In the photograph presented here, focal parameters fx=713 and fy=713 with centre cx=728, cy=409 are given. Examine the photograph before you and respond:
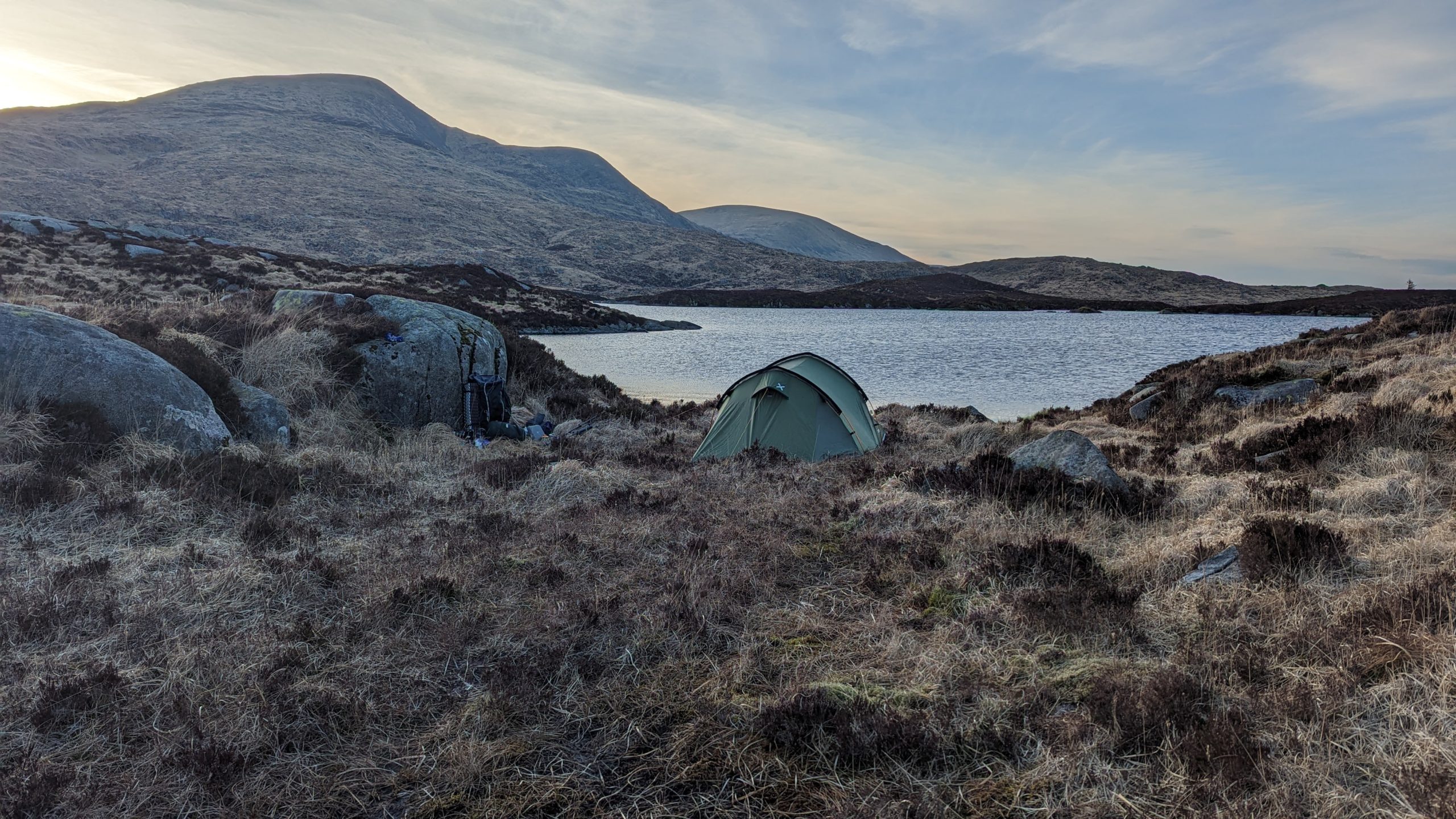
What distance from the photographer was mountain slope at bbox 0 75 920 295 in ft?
277

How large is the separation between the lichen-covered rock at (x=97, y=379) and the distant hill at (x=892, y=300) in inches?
3096

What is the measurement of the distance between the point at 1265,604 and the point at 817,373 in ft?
31.5

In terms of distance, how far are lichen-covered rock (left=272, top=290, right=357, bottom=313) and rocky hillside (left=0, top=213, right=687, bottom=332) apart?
210 centimetres

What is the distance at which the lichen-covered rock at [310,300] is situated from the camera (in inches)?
579

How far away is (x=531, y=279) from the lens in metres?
95.2

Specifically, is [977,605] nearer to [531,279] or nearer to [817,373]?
[817,373]

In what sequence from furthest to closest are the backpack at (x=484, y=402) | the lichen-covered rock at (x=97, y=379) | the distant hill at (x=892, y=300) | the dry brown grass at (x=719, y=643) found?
the distant hill at (x=892, y=300) → the backpack at (x=484, y=402) → the lichen-covered rock at (x=97, y=379) → the dry brown grass at (x=719, y=643)

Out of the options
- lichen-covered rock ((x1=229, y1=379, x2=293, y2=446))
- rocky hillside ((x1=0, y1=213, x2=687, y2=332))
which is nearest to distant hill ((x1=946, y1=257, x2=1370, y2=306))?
rocky hillside ((x1=0, y1=213, x2=687, y2=332))

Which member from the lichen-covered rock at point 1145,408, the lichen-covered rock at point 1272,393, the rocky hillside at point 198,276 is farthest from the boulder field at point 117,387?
the lichen-covered rock at point 1272,393

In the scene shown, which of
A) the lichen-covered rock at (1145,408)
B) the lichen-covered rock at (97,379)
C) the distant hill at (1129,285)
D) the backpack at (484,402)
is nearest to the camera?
the lichen-covered rock at (97,379)

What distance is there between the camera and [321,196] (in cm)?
10194

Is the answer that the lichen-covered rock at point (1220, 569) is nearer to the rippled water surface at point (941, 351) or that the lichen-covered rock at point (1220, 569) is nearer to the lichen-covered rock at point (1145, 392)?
the lichen-covered rock at point (1145, 392)

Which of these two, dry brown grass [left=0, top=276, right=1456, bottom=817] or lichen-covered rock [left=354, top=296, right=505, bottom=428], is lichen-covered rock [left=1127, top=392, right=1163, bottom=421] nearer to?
dry brown grass [left=0, top=276, right=1456, bottom=817]

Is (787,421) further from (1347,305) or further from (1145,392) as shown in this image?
(1347,305)
